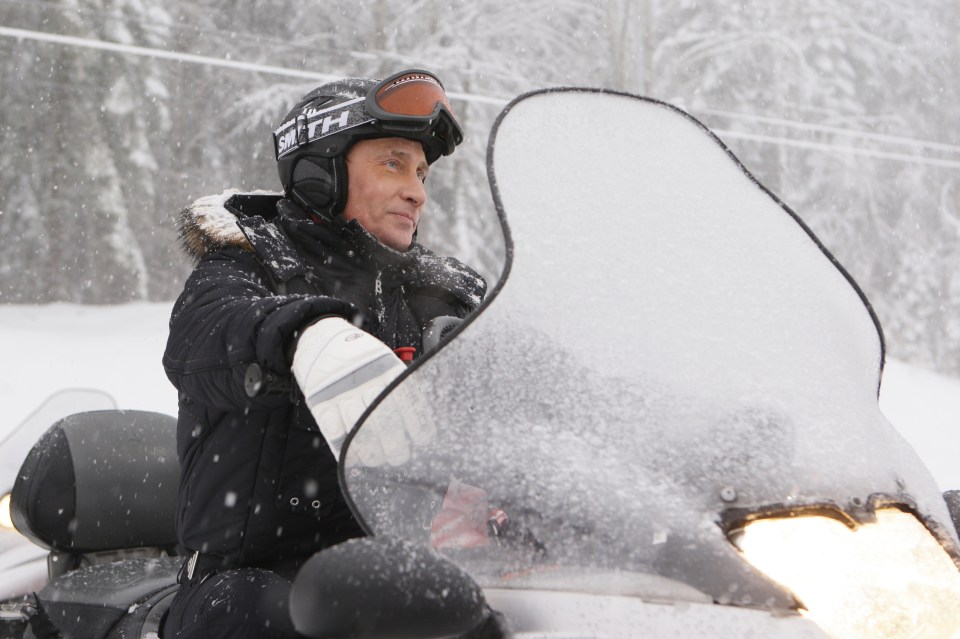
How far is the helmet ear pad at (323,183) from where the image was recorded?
96.1 inches

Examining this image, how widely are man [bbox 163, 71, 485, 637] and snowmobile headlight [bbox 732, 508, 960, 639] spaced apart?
55cm

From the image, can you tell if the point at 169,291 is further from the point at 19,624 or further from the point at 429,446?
the point at 429,446

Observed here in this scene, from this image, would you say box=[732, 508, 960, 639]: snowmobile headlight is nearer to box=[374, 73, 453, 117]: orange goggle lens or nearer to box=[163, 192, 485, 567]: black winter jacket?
box=[163, 192, 485, 567]: black winter jacket

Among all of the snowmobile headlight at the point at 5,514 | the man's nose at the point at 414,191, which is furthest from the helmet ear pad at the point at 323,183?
the snowmobile headlight at the point at 5,514

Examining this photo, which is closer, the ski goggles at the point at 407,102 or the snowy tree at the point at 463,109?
the ski goggles at the point at 407,102

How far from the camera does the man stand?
157cm

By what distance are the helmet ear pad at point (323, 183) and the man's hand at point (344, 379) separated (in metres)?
1.04

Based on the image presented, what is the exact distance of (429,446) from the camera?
4.25 ft

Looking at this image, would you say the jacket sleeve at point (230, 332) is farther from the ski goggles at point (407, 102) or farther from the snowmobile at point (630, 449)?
the ski goggles at point (407, 102)

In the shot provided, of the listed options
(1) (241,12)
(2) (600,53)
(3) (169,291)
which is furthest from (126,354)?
(2) (600,53)

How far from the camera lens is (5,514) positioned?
3309mm

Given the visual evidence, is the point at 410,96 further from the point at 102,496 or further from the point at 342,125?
the point at 102,496

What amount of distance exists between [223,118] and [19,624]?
1920 centimetres

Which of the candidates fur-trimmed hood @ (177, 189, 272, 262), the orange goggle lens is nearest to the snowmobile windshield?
the orange goggle lens
